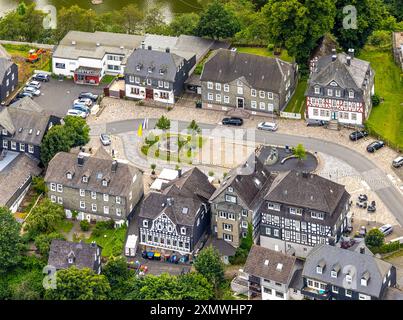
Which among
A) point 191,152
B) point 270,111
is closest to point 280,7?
point 270,111

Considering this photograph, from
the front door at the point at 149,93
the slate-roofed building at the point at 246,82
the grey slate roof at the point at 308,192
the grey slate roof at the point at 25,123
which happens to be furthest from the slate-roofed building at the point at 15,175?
the grey slate roof at the point at 308,192

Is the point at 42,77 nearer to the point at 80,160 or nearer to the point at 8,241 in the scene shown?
the point at 80,160

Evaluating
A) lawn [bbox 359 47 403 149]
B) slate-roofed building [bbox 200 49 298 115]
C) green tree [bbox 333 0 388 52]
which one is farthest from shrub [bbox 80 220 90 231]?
green tree [bbox 333 0 388 52]

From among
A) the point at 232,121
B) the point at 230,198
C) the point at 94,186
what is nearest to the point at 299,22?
the point at 232,121

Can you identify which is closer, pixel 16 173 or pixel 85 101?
pixel 16 173

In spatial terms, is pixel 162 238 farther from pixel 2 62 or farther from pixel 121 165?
pixel 2 62

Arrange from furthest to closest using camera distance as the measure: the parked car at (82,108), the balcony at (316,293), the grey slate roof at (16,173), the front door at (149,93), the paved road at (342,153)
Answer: the front door at (149,93)
the parked car at (82,108)
the grey slate roof at (16,173)
the paved road at (342,153)
the balcony at (316,293)

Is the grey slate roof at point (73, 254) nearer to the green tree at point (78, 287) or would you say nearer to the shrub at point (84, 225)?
the green tree at point (78, 287)
